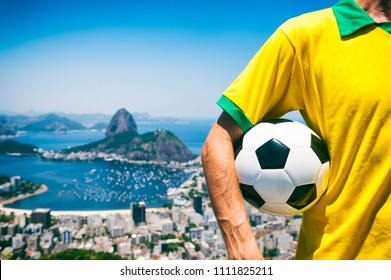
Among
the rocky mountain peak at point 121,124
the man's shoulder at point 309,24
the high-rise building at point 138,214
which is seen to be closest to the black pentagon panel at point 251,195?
the man's shoulder at point 309,24

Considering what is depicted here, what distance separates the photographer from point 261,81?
747 mm

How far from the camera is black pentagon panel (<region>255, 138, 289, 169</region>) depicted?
867 mm

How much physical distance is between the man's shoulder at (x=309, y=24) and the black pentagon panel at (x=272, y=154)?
264mm

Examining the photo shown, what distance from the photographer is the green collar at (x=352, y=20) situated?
2.39 ft

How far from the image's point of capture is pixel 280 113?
859 mm

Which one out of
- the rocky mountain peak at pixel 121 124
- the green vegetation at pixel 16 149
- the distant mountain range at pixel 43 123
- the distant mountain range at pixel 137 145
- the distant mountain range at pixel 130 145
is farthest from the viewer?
the distant mountain range at pixel 43 123

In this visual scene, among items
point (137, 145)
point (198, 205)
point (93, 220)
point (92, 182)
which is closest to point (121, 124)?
point (137, 145)

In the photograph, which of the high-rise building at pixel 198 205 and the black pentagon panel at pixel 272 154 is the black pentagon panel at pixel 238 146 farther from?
the high-rise building at pixel 198 205

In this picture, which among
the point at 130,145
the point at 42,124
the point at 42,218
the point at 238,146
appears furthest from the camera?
the point at 42,124

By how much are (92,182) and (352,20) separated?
42.4m

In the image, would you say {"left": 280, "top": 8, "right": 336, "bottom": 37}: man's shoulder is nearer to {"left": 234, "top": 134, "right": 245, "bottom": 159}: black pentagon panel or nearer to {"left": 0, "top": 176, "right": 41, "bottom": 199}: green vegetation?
{"left": 234, "top": 134, "right": 245, "bottom": 159}: black pentagon panel

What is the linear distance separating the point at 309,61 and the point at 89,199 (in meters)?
36.2

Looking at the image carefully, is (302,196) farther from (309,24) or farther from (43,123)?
(43,123)

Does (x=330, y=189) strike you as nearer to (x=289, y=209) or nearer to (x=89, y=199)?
(x=289, y=209)
